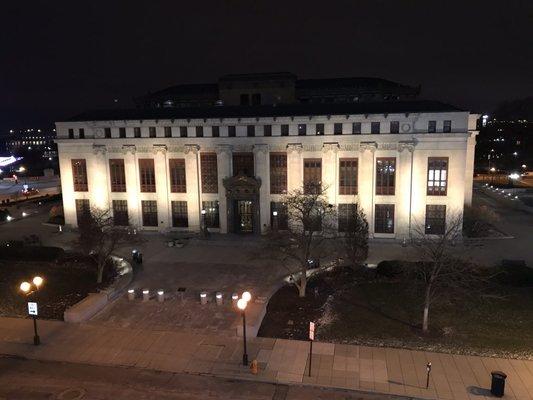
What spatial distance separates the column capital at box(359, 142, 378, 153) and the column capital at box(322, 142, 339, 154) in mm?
2328

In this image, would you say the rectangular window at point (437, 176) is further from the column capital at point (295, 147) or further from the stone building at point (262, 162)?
the column capital at point (295, 147)

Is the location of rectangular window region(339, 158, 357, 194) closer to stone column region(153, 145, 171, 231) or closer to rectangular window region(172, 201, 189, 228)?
rectangular window region(172, 201, 189, 228)

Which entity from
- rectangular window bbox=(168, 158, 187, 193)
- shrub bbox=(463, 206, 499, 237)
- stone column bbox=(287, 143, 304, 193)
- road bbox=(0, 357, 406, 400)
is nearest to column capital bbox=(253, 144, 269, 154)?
stone column bbox=(287, 143, 304, 193)

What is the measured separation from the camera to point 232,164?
47469 millimetres

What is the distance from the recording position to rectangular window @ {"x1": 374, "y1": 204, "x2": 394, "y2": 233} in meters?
44.7

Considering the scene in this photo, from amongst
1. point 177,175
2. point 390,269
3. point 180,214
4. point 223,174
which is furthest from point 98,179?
point 390,269

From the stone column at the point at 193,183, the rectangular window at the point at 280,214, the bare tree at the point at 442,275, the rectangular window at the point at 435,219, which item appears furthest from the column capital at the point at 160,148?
the bare tree at the point at 442,275

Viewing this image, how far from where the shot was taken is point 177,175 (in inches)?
1918

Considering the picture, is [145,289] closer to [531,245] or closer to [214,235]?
[214,235]

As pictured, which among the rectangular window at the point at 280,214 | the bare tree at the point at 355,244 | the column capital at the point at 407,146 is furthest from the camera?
the rectangular window at the point at 280,214

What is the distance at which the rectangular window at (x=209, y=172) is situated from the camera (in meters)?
47.8

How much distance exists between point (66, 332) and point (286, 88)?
47.5 meters

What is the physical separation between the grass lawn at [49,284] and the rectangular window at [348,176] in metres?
24.6

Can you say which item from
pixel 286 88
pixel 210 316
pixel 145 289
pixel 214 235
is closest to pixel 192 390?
pixel 210 316
